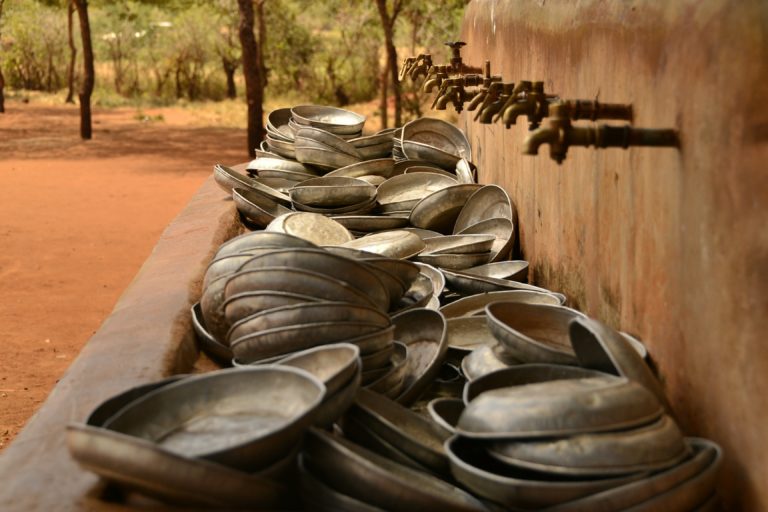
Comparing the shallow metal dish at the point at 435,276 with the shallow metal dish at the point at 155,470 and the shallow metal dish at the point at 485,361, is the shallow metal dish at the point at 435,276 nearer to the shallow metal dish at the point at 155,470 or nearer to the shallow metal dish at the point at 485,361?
the shallow metal dish at the point at 485,361

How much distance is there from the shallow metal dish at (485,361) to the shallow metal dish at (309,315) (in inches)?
12.3

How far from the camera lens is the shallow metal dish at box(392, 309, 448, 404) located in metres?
2.84

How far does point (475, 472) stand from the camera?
2.09 metres

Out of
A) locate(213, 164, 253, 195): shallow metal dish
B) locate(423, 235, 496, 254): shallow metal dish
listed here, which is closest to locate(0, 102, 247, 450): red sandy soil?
locate(213, 164, 253, 195): shallow metal dish

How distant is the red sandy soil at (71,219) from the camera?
24.0ft

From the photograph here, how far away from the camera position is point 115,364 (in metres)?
2.90

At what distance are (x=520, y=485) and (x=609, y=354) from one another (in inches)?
18.6

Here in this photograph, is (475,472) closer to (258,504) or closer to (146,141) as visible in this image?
(258,504)

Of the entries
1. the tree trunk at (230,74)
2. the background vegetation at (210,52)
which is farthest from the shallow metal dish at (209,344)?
the tree trunk at (230,74)

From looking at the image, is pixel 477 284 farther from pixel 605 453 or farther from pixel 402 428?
pixel 605 453

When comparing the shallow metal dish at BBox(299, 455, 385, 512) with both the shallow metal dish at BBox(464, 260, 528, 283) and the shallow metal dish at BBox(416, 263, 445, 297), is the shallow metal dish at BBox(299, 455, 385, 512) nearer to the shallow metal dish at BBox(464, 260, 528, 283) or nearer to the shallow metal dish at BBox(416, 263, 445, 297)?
the shallow metal dish at BBox(416, 263, 445, 297)

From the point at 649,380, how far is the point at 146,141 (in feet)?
61.8

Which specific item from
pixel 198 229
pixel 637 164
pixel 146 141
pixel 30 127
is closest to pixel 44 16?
pixel 30 127

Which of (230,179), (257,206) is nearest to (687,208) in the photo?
(257,206)
